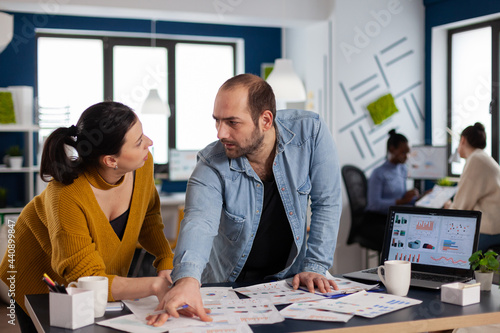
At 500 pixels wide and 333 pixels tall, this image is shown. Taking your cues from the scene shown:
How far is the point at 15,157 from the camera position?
5.84 metres

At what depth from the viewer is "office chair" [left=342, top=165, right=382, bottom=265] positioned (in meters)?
5.23

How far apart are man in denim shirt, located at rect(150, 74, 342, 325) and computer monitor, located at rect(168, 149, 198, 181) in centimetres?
423

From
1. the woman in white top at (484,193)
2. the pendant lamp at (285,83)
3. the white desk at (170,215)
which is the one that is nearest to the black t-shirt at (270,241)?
the woman in white top at (484,193)

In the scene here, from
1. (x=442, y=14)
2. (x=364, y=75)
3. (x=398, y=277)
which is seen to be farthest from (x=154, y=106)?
(x=398, y=277)

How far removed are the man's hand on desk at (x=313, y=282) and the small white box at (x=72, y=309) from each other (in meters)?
0.67

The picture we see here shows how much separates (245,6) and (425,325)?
435 cm

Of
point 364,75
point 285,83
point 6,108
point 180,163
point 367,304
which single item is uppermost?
point 364,75

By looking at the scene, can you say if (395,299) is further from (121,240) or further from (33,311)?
(33,311)

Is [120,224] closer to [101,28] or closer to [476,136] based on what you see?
[476,136]

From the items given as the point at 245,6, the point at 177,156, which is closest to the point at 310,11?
the point at 245,6

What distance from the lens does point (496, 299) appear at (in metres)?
Result: 1.91

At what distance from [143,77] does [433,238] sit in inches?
204

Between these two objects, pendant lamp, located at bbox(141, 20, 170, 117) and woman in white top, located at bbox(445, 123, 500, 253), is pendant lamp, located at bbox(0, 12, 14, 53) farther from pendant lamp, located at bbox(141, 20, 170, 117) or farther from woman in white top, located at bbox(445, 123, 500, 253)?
woman in white top, located at bbox(445, 123, 500, 253)

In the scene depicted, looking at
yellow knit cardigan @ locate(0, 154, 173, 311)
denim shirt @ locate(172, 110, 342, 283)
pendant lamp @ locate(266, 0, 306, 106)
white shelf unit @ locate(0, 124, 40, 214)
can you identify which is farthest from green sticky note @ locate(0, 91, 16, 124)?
denim shirt @ locate(172, 110, 342, 283)
